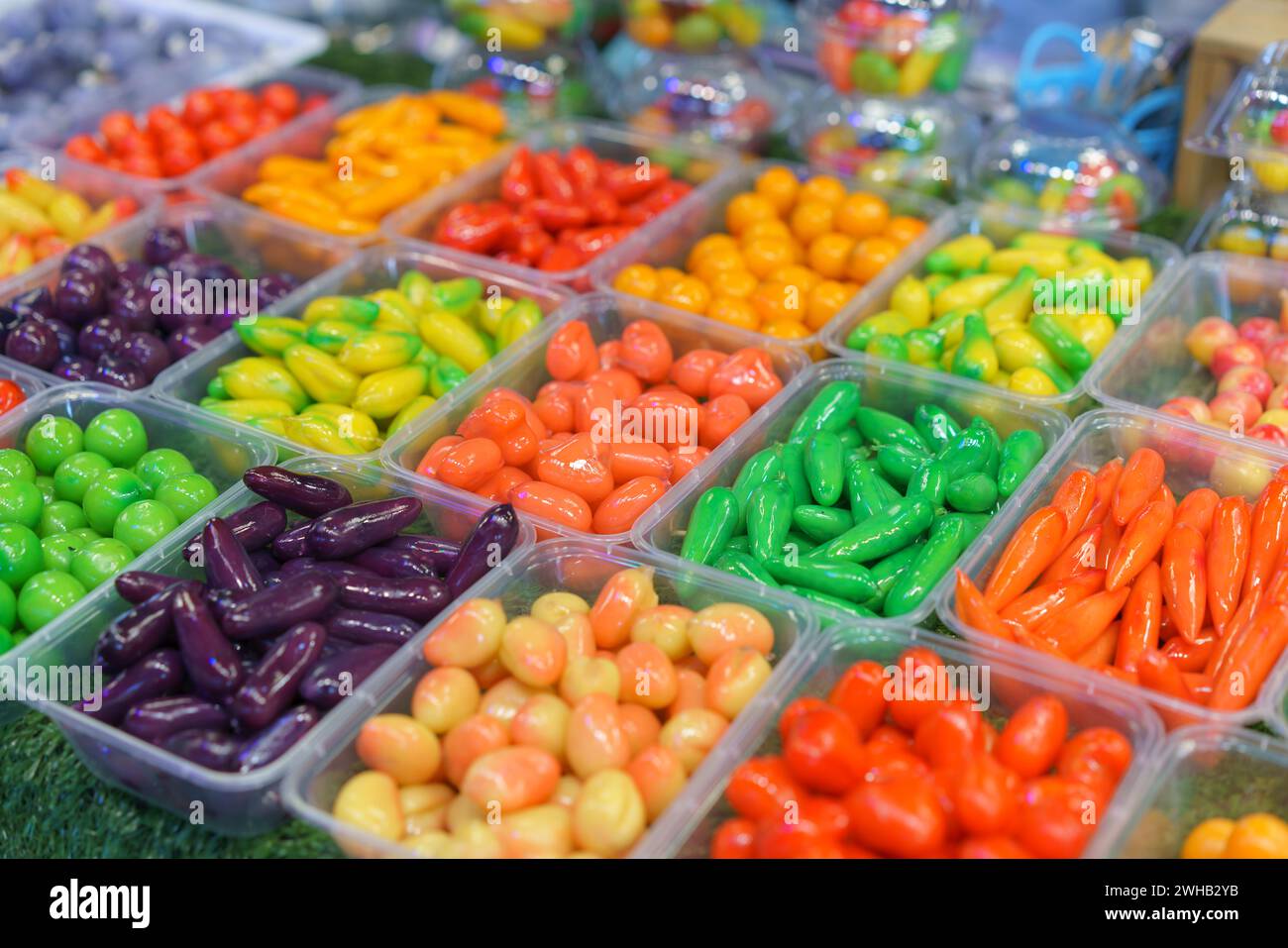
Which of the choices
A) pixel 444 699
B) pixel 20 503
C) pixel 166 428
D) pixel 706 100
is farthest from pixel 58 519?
pixel 706 100

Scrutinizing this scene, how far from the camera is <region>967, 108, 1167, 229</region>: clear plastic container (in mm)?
3211

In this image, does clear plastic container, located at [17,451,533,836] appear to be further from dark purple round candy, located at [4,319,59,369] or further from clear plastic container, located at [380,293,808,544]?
dark purple round candy, located at [4,319,59,369]

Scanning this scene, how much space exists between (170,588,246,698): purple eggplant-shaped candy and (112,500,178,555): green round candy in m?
0.31

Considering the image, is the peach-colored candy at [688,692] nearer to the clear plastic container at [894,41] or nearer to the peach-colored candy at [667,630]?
the peach-colored candy at [667,630]

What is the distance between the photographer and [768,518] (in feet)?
7.35

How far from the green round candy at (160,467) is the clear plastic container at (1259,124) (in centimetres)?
221

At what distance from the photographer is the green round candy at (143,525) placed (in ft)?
7.28

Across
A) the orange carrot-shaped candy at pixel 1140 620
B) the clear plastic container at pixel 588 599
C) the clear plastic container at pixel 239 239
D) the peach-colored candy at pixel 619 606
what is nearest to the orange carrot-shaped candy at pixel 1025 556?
the orange carrot-shaped candy at pixel 1140 620

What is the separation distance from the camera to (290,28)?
4.33m

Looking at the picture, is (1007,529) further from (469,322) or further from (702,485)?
(469,322)

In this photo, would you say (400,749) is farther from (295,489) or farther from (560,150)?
(560,150)

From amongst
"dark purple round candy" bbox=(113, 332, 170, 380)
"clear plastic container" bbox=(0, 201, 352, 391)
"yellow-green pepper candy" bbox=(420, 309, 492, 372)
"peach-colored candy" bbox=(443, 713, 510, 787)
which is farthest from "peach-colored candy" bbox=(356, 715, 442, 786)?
"clear plastic container" bbox=(0, 201, 352, 391)
